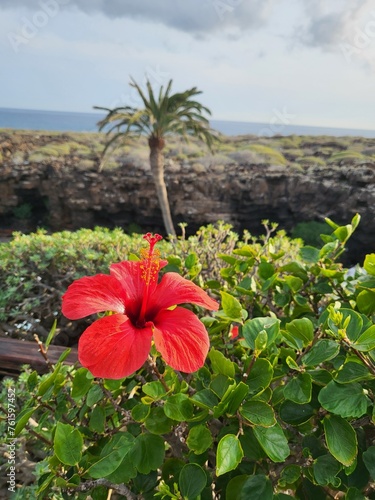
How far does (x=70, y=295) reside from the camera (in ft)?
1.94

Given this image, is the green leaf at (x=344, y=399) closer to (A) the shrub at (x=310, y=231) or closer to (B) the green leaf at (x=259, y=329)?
(B) the green leaf at (x=259, y=329)

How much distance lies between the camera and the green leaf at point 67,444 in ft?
1.67

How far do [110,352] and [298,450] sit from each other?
1.00 feet

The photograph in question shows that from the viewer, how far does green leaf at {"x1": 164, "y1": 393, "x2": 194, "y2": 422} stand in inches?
20.6

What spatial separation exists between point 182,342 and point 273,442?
15cm

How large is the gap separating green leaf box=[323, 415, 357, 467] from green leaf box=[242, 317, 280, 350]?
4.6 inches

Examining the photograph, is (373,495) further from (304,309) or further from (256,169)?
(256,169)

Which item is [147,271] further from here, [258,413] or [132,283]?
[258,413]

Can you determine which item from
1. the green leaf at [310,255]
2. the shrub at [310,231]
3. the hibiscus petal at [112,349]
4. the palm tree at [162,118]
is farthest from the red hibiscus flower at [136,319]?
the shrub at [310,231]

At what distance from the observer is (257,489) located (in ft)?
1.66

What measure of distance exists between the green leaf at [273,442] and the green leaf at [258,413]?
0.5 inches

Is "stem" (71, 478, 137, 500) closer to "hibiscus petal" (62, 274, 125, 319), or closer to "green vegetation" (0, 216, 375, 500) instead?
"green vegetation" (0, 216, 375, 500)

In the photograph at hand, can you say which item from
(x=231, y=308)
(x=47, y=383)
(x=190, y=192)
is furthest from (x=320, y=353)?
(x=190, y=192)

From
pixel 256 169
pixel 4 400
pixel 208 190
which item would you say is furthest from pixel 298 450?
pixel 256 169
